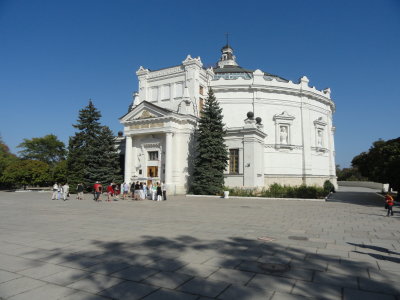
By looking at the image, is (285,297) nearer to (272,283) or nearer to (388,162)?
(272,283)

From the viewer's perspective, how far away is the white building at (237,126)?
29.6 meters

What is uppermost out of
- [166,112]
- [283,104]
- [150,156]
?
[283,104]

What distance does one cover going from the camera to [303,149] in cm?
3862

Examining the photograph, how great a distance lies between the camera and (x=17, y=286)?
14.4 ft

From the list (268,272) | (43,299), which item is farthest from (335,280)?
(43,299)

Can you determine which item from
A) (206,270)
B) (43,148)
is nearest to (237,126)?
(206,270)

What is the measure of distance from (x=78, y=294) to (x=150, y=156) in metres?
28.3

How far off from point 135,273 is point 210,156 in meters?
22.3

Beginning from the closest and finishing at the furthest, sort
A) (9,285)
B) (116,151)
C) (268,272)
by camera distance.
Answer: (9,285) < (268,272) < (116,151)

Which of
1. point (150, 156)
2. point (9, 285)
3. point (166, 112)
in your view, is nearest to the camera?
point (9, 285)

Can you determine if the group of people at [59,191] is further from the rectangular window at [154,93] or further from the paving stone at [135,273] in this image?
the paving stone at [135,273]

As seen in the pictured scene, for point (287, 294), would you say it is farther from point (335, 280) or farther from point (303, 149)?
point (303, 149)

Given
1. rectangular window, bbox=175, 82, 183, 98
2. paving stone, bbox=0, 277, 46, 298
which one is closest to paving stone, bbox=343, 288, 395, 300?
paving stone, bbox=0, 277, 46, 298

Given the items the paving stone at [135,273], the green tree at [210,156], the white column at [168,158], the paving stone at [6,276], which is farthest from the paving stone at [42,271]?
the white column at [168,158]
